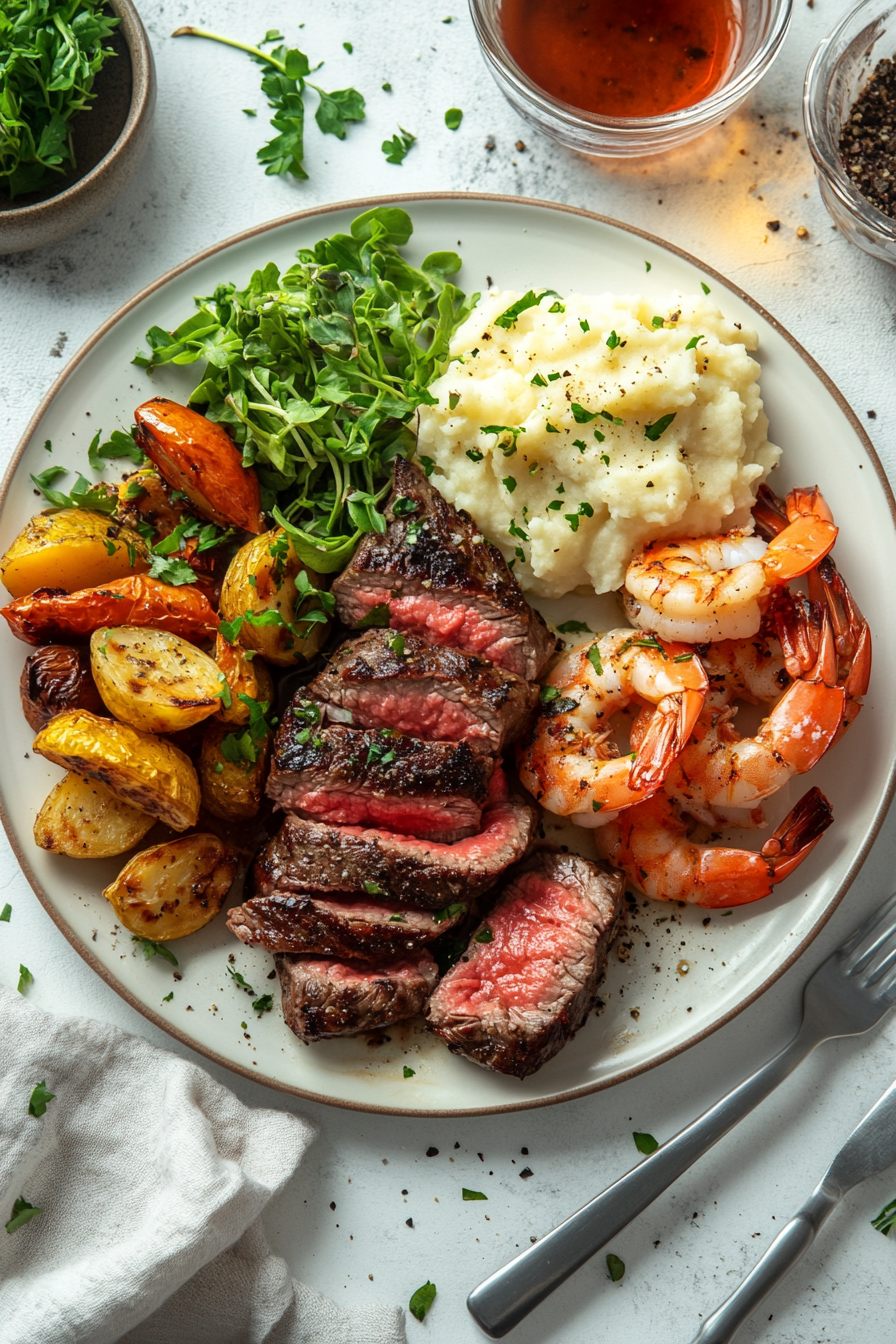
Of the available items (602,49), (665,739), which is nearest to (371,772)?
(665,739)

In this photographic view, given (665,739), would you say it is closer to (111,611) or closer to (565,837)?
(565,837)

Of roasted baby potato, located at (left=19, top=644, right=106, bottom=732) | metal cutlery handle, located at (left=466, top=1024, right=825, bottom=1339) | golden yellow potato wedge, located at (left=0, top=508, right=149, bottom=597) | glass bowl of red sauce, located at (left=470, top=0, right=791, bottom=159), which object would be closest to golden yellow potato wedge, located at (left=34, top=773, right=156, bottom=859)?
roasted baby potato, located at (left=19, top=644, right=106, bottom=732)

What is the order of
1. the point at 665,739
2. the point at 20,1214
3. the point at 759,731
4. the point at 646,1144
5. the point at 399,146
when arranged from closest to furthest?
1. the point at 665,739
2. the point at 759,731
3. the point at 20,1214
4. the point at 646,1144
5. the point at 399,146

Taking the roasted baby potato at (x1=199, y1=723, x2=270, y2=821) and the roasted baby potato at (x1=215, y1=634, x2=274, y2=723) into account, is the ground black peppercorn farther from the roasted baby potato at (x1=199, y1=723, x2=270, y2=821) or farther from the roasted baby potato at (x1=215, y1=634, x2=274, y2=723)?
the roasted baby potato at (x1=199, y1=723, x2=270, y2=821)

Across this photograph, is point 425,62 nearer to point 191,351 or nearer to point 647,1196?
point 191,351

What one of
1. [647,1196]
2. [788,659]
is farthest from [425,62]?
[647,1196]

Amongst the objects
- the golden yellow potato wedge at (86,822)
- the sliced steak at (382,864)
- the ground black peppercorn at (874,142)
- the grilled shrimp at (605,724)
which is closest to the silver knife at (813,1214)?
the grilled shrimp at (605,724)
